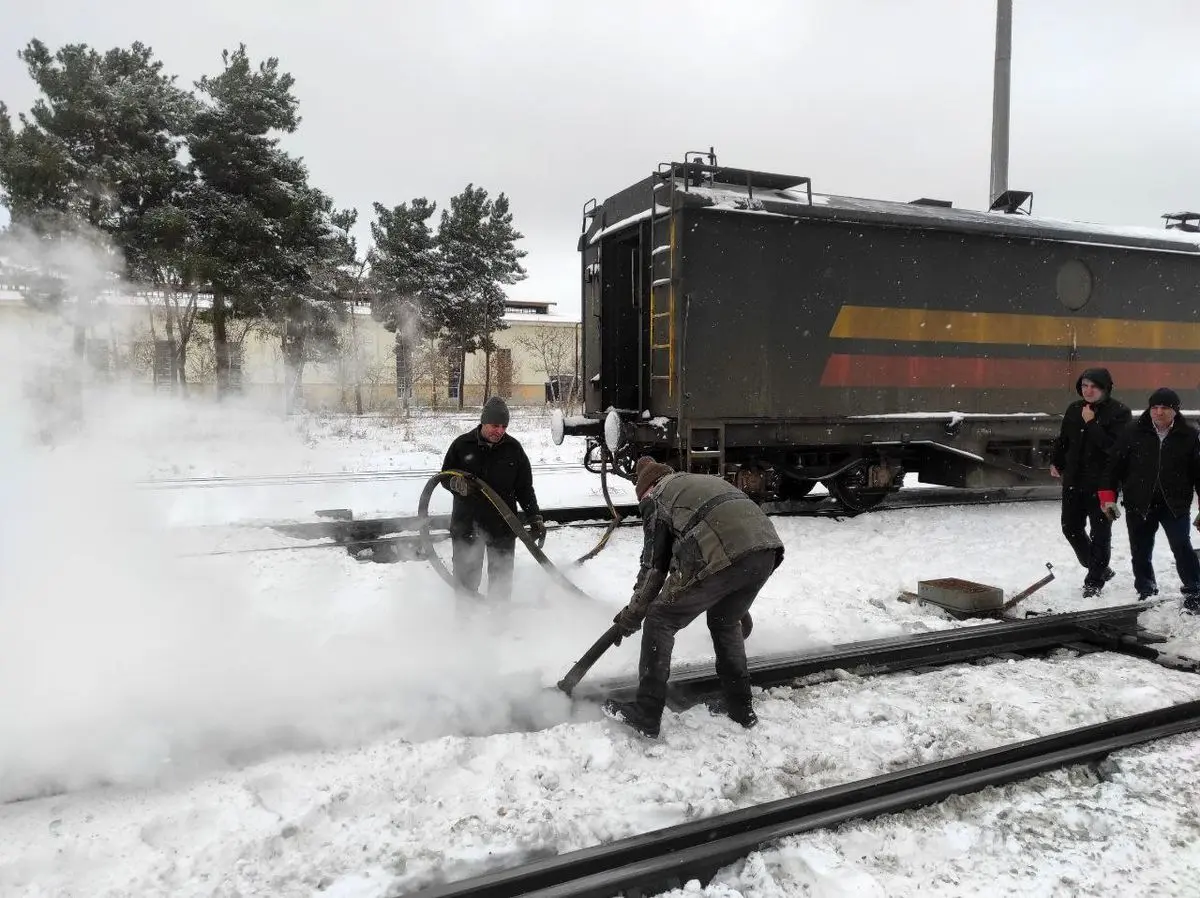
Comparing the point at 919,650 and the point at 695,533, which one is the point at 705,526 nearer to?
the point at 695,533

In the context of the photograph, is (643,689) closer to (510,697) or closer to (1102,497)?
(510,697)

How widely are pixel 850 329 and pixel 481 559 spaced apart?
553cm

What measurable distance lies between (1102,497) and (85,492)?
774cm

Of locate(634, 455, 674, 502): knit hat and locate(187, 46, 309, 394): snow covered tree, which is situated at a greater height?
locate(187, 46, 309, 394): snow covered tree

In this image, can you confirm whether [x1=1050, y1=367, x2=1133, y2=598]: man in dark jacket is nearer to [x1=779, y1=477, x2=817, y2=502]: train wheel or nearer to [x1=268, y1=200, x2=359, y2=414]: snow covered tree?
[x1=779, y1=477, x2=817, y2=502]: train wheel

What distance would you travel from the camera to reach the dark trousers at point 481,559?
6.07 metres

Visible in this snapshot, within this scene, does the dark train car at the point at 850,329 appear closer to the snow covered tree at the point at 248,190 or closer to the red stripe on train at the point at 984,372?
the red stripe on train at the point at 984,372

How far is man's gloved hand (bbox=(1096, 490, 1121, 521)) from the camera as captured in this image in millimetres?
6711

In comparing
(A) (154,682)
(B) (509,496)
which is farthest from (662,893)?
(B) (509,496)

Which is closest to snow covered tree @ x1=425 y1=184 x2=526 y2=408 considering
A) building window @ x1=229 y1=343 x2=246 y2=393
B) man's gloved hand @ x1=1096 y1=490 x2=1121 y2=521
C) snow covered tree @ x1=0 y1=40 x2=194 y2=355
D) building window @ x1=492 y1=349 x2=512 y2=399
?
building window @ x1=492 y1=349 x2=512 y2=399

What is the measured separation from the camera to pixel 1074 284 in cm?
1045

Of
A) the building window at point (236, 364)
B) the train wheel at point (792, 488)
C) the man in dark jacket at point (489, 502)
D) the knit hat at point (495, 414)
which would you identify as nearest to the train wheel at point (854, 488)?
the train wheel at point (792, 488)

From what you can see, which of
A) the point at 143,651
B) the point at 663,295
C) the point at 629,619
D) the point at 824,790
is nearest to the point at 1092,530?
the point at 663,295

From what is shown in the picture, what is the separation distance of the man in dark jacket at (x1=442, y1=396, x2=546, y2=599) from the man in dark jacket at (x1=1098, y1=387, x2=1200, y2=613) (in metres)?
4.93
